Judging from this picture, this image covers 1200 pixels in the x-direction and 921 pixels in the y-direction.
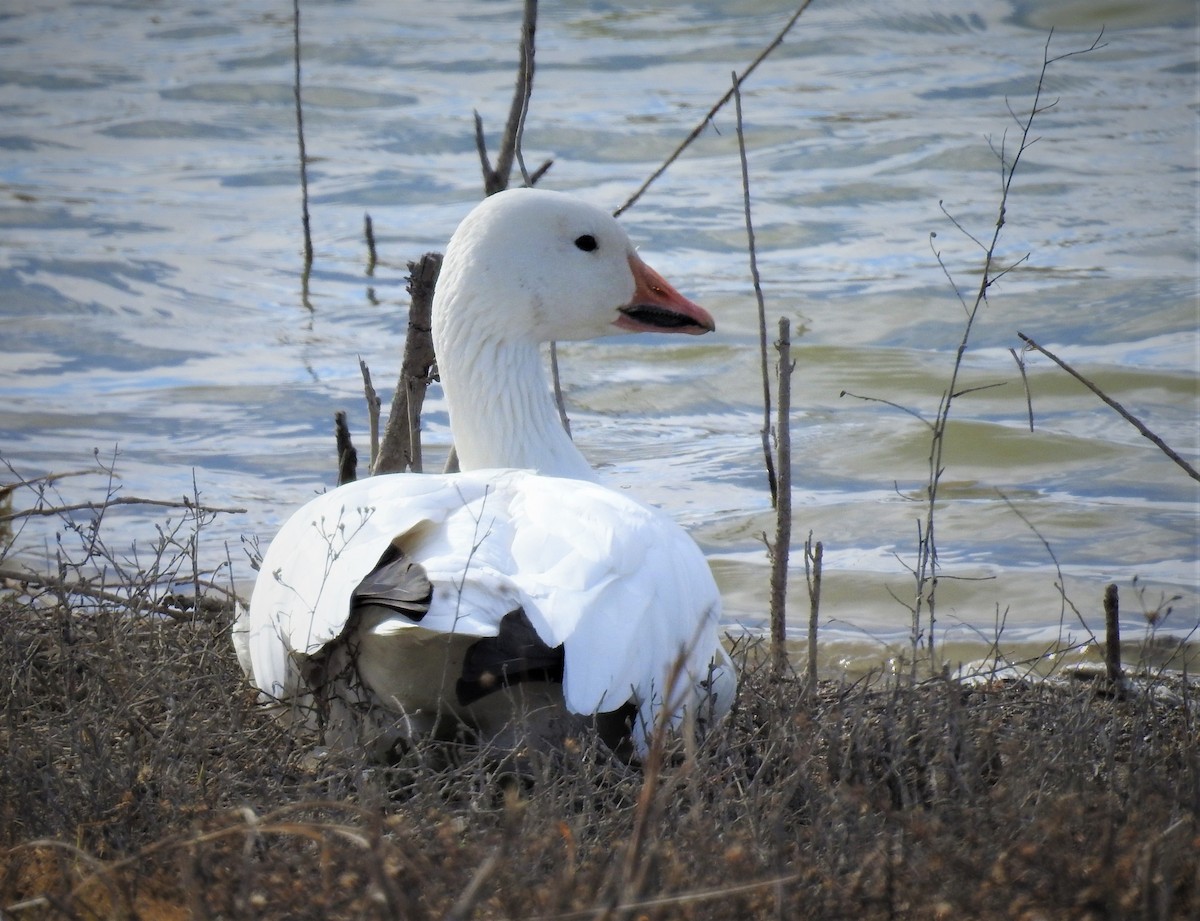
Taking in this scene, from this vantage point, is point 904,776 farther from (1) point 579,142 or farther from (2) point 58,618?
(1) point 579,142

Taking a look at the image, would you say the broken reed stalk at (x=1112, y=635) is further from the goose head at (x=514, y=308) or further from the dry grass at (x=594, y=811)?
the goose head at (x=514, y=308)

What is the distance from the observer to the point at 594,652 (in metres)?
3.26

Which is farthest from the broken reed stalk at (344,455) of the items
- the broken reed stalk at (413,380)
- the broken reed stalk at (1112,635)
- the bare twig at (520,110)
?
the broken reed stalk at (1112,635)

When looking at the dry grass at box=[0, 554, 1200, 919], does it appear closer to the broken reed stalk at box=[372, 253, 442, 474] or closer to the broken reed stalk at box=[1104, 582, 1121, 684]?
the broken reed stalk at box=[1104, 582, 1121, 684]

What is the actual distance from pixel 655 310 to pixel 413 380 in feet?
3.08

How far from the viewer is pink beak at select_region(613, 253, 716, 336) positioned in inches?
207

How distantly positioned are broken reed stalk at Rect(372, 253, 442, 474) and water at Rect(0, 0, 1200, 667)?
2.46ft

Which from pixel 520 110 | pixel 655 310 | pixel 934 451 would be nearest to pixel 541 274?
pixel 655 310

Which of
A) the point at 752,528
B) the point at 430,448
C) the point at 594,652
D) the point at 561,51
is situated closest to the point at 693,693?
the point at 594,652

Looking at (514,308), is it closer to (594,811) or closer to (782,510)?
(782,510)

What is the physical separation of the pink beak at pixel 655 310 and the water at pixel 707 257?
105 cm

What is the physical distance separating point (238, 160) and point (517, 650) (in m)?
13.6

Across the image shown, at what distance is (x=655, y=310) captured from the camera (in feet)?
17.3

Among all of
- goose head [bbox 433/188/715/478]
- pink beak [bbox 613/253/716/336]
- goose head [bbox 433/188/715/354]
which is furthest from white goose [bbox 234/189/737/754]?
pink beak [bbox 613/253/716/336]
